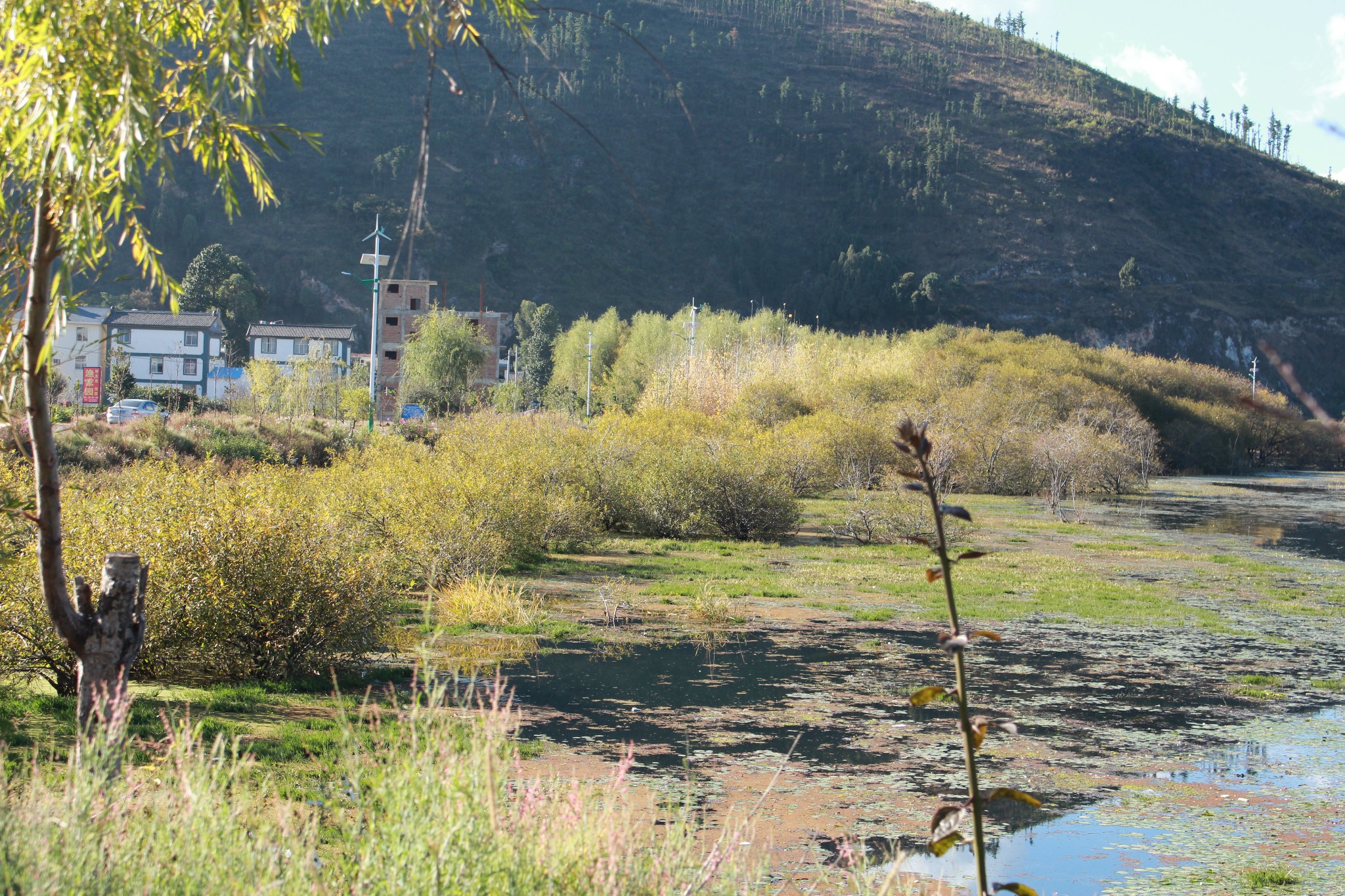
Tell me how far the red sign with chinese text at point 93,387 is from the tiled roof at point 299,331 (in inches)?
1701

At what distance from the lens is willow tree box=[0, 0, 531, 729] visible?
421 cm

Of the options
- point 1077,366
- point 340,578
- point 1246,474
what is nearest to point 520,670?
point 340,578

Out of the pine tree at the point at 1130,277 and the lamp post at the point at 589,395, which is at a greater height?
the pine tree at the point at 1130,277

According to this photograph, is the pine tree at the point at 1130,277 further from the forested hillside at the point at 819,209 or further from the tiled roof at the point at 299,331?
the tiled roof at the point at 299,331

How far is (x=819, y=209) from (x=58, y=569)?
13329cm

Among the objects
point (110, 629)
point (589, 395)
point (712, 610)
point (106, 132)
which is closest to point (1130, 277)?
point (589, 395)

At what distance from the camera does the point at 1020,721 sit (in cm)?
1139

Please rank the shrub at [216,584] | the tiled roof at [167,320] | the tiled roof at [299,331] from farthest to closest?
the tiled roof at [299,331]
the tiled roof at [167,320]
the shrub at [216,584]

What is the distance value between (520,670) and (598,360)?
64388mm

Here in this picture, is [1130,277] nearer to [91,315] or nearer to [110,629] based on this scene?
[91,315]

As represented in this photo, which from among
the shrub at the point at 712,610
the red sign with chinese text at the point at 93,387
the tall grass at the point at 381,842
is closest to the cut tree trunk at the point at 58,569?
the tall grass at the point at 381,842

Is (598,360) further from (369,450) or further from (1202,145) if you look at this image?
(1202,145)

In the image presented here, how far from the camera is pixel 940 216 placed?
12900 cm

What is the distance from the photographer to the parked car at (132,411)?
30.7 m
